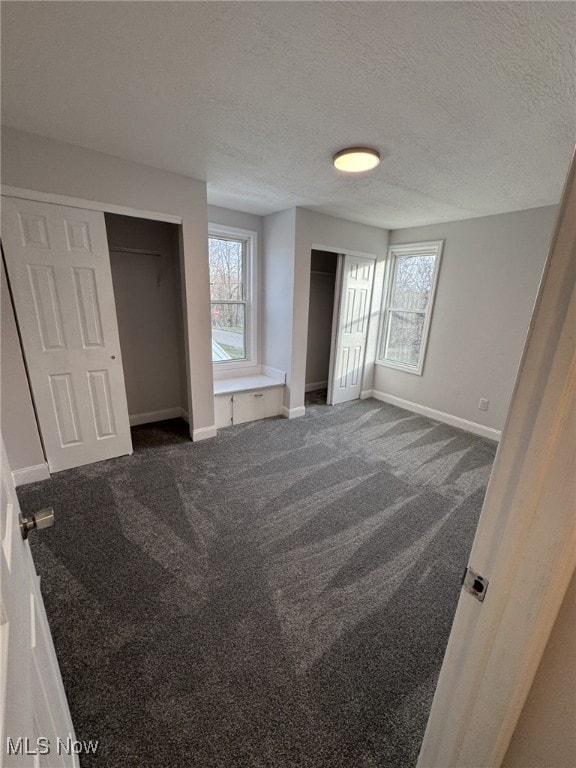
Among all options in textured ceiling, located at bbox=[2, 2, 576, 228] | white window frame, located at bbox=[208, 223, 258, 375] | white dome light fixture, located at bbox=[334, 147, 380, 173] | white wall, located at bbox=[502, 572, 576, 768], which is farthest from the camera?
white window frame, located at bbox=[208, 223, 258, 375]

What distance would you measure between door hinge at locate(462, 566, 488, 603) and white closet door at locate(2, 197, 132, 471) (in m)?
2.74

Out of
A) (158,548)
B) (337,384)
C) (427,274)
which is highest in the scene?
(427,274)

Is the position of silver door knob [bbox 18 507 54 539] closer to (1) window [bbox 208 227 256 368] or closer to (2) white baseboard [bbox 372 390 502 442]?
(1) window [bbox 208 227 256 368]

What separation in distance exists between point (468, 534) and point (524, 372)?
2.00 metres

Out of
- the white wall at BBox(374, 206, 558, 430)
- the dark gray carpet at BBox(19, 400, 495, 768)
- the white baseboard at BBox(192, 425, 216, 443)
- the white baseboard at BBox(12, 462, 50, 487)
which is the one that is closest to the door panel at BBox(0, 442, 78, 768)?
the dark gray carpet at BBox(19, 400, 495, 768)

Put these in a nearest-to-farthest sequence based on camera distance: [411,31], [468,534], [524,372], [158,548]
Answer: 1. [524,372]
2. [411,31]
3. [158,548]
4. [468,534]

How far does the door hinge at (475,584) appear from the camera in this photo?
2.04 ft

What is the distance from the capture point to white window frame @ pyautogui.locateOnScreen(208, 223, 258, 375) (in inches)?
142

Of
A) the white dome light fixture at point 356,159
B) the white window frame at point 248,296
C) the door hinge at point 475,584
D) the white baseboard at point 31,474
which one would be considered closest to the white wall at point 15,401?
the white baseboard at point 31,474

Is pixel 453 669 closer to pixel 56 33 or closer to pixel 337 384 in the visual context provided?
pixel 56 33

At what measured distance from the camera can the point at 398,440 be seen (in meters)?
3.38

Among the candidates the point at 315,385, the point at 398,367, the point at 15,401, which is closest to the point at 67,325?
the point at 15,401

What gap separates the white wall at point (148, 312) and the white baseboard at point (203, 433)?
0.62 metres

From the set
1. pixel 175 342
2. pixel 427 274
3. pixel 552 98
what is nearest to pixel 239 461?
pixel 175 342
